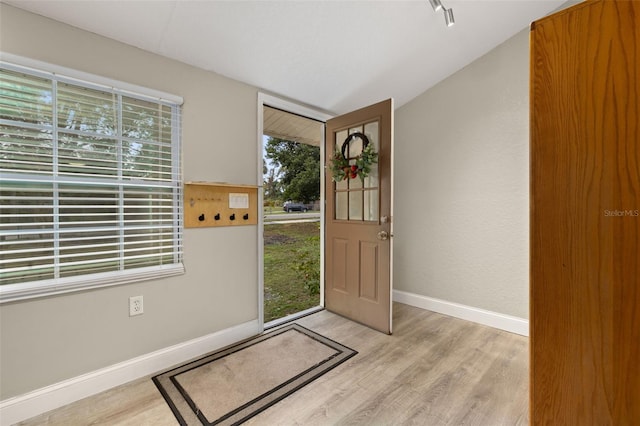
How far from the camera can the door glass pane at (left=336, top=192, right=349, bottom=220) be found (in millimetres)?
2988

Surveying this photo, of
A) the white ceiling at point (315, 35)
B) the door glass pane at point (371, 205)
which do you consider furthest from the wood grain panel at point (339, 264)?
the white ceiling at point (315, 35)

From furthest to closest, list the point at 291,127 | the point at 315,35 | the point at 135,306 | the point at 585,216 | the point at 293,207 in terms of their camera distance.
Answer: the point at 293,207 → the point at 291,127 → the point at 315,35 → the point at 135,306 → the point at 585,216

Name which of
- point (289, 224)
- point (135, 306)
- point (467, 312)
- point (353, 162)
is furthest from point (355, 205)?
point (289, 224)

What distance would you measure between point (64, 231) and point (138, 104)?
0.95 m

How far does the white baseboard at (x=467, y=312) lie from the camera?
2.59m

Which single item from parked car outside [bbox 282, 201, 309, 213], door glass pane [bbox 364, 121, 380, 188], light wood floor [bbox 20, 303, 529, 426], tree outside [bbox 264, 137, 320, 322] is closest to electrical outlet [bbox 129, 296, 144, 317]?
light wood floor [bbox 20, 303, 529, 426]

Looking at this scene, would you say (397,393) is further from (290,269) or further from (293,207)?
(293,207)

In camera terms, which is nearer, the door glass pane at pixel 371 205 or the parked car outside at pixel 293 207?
the door glass pane at pixel 371 205

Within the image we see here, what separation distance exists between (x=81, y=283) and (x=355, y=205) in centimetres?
224

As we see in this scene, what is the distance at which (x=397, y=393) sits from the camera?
1756mm

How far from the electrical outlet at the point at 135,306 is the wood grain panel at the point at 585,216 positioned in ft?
7.20

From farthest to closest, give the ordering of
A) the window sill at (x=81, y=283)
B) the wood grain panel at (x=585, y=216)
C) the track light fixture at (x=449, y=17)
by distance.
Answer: the track light fixture at (x=449, y=17) → the window sill at (x=81, y=283) → the wood grain panel at (x=585, y=216)

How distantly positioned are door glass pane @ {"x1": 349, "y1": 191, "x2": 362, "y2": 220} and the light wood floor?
1.16 metres

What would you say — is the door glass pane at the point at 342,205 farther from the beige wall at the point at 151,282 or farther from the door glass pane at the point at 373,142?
the beige wall at the point at 151,282
